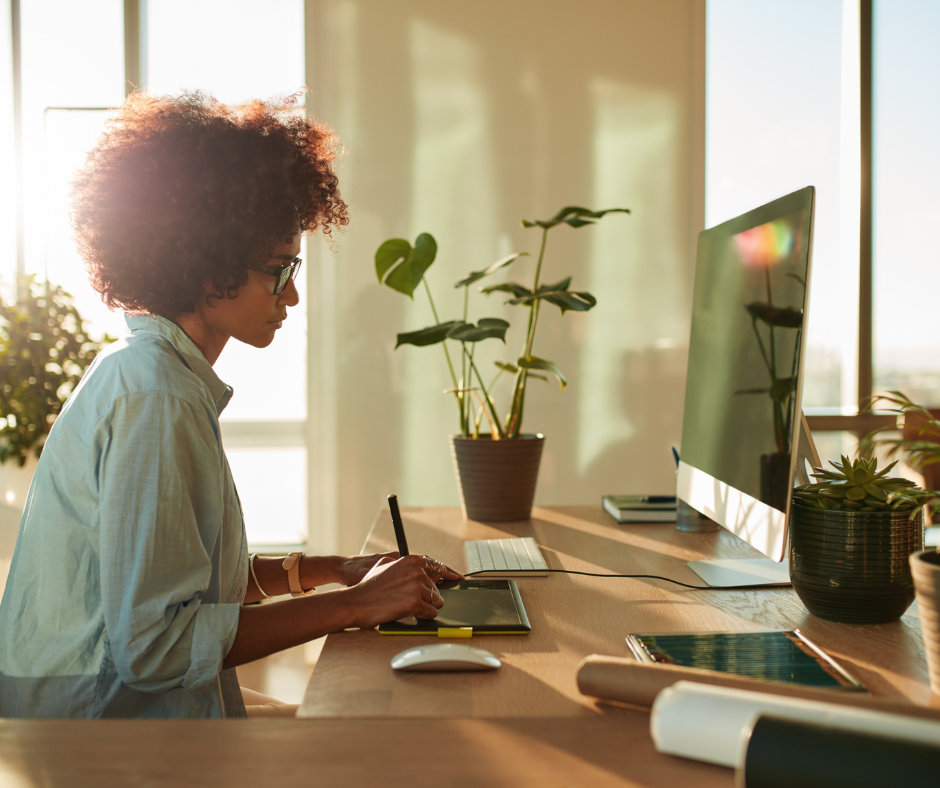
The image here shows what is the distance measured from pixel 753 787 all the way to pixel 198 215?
101cm

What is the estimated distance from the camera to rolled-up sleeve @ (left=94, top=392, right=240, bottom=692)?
871mm

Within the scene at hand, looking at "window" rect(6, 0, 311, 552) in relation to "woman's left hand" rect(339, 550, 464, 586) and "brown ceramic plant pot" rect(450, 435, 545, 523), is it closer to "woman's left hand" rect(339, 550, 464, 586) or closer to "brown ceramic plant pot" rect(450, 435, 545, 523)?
"brown ceramic plant pot" rect(450, 435, 545, 523)

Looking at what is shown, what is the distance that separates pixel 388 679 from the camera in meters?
0.83

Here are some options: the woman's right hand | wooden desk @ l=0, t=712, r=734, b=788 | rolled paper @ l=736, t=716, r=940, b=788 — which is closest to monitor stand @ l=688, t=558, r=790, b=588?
the woman's right hand

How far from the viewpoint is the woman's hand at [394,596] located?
3.24 ft

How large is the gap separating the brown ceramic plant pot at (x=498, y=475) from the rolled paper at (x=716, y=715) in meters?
1.15

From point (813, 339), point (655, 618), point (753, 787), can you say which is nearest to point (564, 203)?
point (813, 339)

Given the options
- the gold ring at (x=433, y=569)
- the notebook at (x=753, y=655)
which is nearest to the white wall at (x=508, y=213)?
the gold ring at (x=433, y=569)

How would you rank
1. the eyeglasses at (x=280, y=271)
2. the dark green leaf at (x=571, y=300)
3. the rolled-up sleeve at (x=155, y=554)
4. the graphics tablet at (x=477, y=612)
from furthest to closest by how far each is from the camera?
the dark green leaf at (x=571, y=300)
the eyeglasses at (x=280, y=271)
the graphics tablet at (x=477, y=612)
the rolled-up sleeve at (x=155, y=554)

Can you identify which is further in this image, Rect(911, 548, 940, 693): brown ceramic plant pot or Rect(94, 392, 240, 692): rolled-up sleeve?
Rect(94, 392, 240, 692): rolled-up sleeve

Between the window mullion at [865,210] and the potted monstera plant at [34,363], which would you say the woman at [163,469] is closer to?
the potted monstera plant at [34,363]

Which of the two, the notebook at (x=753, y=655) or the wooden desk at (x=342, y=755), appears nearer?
the wooden desk at (x=342, y=755)

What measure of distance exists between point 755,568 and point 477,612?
1.83 ft

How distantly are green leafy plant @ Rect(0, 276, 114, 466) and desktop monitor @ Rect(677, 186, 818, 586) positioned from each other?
2.27 metres
